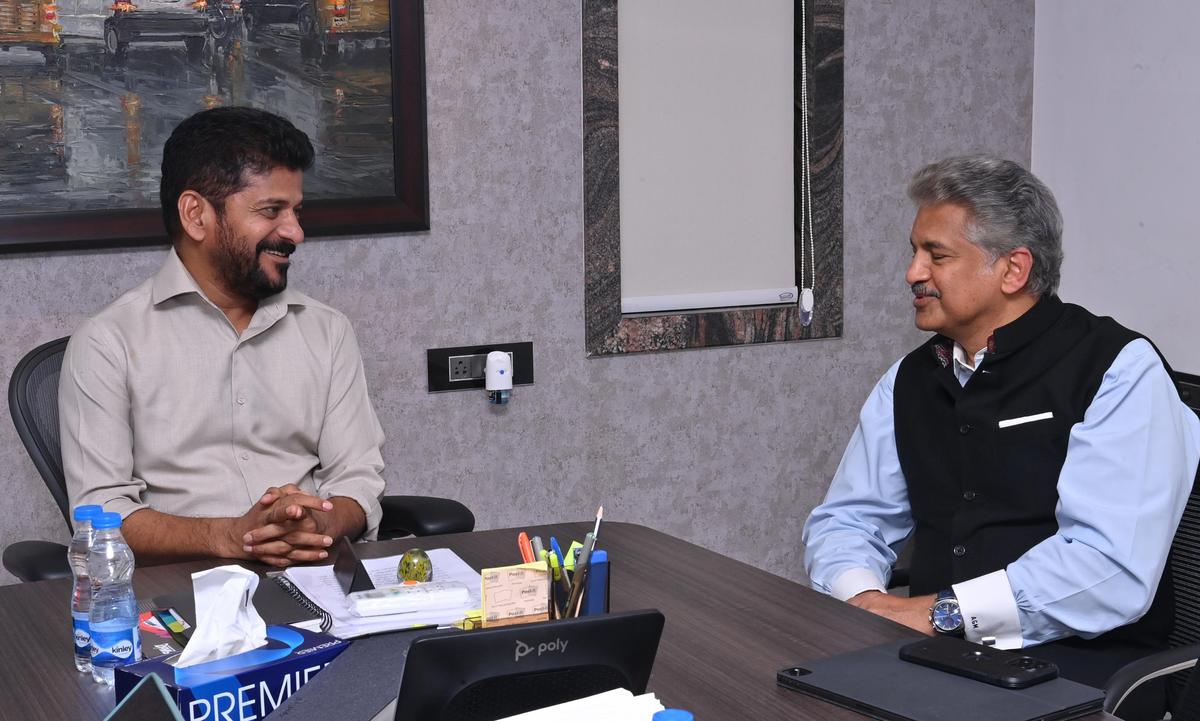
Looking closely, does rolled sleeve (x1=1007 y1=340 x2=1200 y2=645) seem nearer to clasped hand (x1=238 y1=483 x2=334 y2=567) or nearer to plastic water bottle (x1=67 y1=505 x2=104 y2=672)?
clasped hand (x1=238 y1=483 x2=334 y2=567)

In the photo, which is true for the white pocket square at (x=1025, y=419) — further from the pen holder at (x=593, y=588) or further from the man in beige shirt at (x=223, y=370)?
the man in beige shirt at (x=223, y=370)

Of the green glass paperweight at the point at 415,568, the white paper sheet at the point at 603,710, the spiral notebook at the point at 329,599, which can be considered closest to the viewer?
the white paper sheet at the point at 603,710

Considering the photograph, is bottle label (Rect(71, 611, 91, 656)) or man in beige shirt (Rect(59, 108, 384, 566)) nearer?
bottle label (Rect(71, 611, 91, 656))

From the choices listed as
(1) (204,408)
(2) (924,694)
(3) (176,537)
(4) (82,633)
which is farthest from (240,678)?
(1) (204,408)

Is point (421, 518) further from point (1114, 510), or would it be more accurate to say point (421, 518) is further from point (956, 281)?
point (1114, 510)

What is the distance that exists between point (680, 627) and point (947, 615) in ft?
1.79

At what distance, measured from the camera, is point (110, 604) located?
1453mm

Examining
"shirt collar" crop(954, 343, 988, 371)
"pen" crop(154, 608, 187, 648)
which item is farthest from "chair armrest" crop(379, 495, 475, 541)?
"shirt collar" crop(954, 343, 988, 371)

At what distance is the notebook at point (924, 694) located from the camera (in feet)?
4.24

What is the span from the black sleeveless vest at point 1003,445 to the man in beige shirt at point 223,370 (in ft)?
3.21

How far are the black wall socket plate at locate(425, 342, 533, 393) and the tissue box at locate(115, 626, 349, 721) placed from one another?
171cm

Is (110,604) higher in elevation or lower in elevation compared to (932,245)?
lower

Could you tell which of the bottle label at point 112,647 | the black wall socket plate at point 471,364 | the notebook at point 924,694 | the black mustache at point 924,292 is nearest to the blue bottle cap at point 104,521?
the bottle label at point 112,647

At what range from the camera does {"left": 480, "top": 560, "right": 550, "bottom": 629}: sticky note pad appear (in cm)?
144
